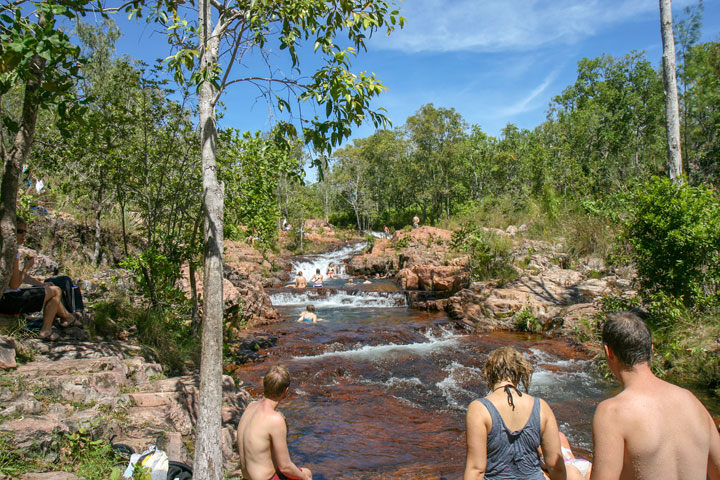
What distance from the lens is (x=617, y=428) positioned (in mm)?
2080

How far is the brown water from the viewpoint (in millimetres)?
5883

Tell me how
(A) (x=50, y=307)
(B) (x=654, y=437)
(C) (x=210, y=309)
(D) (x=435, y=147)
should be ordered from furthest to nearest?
(D) (x=435, y=147)
(A) (x=50, y=307)
(C) (x=210, y=309)
(B) (x=654, y=437)

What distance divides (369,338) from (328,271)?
14022 mm

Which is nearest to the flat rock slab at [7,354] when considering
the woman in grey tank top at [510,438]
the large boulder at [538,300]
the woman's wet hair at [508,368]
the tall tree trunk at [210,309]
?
the tall tree trunk at [210,309]

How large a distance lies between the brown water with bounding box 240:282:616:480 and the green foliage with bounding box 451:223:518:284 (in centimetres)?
281

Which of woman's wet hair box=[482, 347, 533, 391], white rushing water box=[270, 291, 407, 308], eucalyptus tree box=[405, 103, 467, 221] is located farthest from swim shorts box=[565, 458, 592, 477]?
eucalyptus tree box=[405, 103, 467, 221]

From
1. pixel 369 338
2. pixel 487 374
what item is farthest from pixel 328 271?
pixel 487 374

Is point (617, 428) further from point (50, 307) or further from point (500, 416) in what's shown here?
point (50, 307)

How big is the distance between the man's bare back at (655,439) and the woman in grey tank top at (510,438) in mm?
800

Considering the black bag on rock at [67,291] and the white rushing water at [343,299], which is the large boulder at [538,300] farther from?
the black bag on rock at [67,291]

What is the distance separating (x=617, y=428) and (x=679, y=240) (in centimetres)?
682

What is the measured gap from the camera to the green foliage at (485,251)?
15.7 metres

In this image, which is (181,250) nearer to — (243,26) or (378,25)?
(243,26)

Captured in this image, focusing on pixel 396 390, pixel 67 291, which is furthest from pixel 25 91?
pixel 396 390
